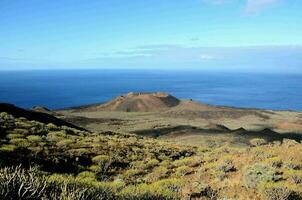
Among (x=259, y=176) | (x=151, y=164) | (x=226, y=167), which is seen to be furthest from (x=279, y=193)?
(x=151, y=164)

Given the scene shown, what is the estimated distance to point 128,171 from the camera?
15.6 metres

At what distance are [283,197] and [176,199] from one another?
2354 millimetres

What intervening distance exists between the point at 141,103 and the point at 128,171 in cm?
8490

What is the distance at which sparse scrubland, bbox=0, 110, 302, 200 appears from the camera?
7.36 meters

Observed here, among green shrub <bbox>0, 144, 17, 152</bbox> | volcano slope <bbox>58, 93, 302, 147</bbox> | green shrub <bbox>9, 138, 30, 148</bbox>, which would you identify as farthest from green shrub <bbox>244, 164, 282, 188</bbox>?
volcano slope <bbox>58, 93, 302, 147</bbox>

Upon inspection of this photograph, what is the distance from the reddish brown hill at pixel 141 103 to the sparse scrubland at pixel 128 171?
72923mm

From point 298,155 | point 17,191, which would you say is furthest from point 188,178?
point 17,191

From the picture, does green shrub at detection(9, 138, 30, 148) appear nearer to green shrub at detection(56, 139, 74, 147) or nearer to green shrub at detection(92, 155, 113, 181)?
green shrub at detection(56, 139, 74, 147)

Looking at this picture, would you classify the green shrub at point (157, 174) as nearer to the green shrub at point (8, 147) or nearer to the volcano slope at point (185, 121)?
the green shrub at point (8, 147)

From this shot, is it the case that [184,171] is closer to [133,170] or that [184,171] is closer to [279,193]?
[133,170]

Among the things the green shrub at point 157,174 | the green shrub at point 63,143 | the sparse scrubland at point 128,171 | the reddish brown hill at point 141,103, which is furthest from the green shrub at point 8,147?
the reddish brown hill at point 141,103

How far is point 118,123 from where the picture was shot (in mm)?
68188

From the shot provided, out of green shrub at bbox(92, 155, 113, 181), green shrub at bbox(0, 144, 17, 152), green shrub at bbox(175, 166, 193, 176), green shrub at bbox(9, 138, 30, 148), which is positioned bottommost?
green shrub at bbox(92, 155, 113, 181)

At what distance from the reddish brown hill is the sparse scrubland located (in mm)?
72923
